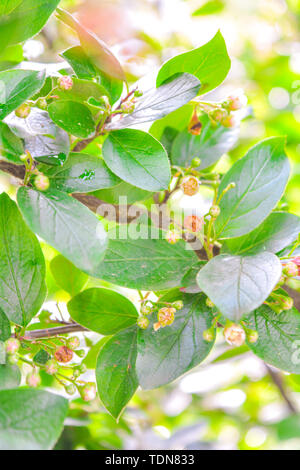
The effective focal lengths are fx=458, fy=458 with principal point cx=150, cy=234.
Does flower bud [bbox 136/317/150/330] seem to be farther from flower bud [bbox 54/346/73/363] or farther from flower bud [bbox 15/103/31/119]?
flower bud [bbox 15/103/31/119]

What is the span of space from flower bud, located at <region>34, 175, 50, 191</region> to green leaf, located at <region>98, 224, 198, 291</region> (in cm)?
9

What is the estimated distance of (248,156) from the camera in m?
0.52

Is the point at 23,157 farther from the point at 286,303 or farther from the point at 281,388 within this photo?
the point at 281,388

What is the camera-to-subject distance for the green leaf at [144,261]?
0.47 meters

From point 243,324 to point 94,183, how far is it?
215mm

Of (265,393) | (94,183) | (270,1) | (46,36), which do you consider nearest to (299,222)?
(94,183)

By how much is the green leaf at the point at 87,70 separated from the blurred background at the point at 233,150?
27 cm

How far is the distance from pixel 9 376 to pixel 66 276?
0.20m

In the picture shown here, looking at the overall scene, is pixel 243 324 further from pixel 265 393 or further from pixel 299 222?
pixel 265 393

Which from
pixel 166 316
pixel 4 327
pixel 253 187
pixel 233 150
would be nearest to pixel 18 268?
pixel 4 327

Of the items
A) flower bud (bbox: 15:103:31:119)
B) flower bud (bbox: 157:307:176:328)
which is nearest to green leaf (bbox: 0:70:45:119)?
flower bud (bbox: 15:103:31:119)

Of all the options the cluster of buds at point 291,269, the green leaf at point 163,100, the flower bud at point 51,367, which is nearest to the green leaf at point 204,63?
the green leaf at point 163,100

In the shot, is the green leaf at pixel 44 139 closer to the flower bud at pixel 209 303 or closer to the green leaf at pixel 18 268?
the green leaf at pixel 18 268
